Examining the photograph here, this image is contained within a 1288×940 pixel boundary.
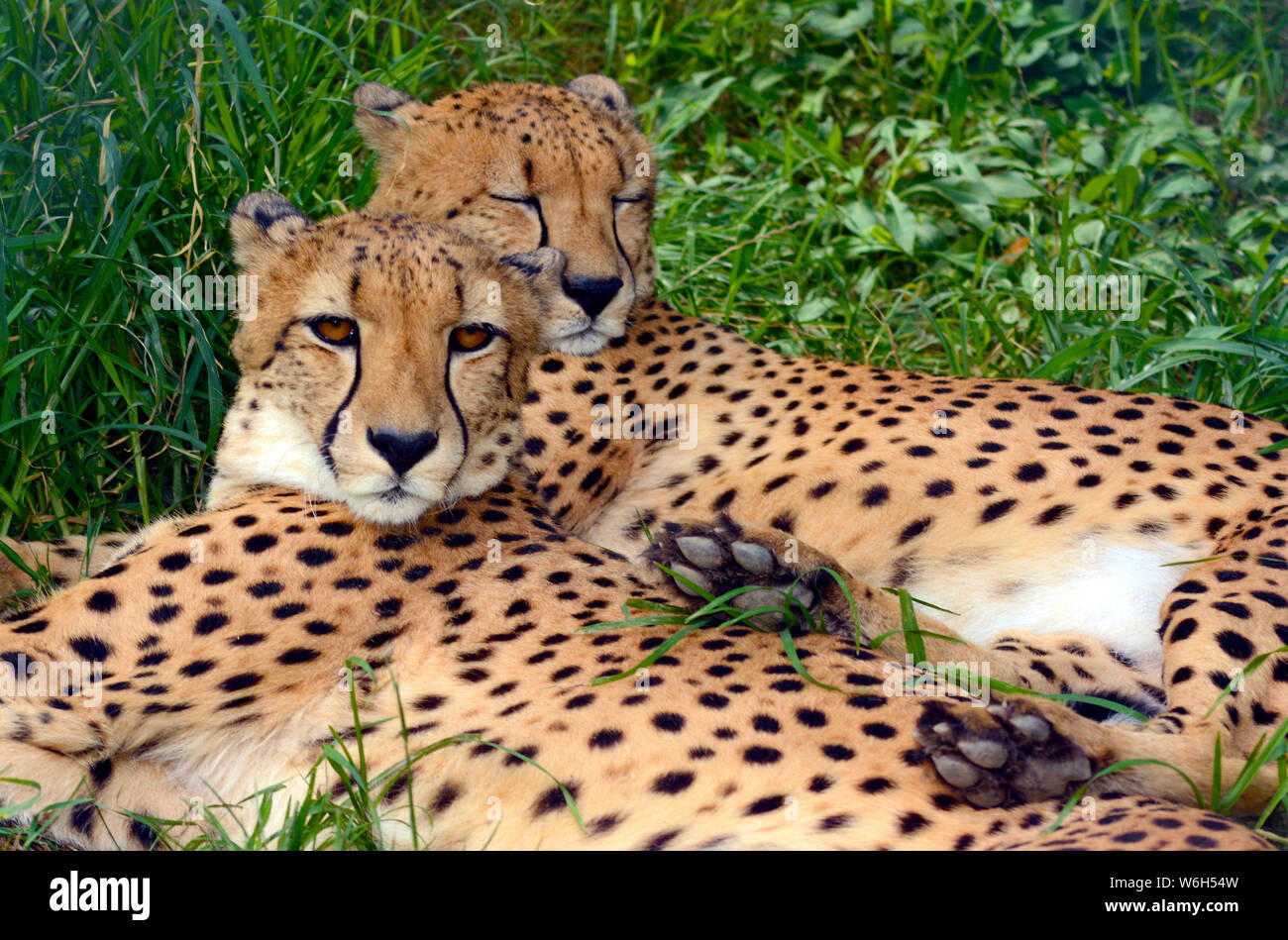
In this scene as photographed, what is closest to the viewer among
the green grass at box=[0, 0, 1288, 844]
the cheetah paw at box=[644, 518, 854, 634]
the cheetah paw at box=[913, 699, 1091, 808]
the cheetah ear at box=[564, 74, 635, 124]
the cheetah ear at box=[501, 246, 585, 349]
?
the cheetah paw at box=[913, 699, 1091, 808]

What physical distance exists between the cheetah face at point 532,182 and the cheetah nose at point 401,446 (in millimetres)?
1239

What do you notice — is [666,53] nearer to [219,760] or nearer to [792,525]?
[792,525]

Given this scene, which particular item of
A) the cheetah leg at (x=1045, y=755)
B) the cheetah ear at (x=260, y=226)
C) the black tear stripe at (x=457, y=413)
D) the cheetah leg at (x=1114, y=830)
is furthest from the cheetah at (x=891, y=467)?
the cheetah ear at (x=260, y=226)

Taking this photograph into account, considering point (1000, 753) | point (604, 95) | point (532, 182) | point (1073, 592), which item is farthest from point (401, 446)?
point (604, 95)

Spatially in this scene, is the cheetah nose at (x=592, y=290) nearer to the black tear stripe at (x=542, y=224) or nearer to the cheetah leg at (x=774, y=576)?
the black tear stripe at (x=542, y=224)

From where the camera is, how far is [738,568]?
3488mm

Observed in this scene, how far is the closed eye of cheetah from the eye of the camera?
9.12ft

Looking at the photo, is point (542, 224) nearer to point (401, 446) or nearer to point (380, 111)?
point (380, 111)

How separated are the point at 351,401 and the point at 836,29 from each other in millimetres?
4529

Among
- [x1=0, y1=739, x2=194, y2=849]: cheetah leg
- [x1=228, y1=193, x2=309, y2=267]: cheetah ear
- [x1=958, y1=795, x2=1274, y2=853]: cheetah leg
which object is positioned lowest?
[x1=0, y1=739, x2=194, y2=849]: cheetah leg

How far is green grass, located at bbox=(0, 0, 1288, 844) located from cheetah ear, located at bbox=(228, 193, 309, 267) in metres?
0.40

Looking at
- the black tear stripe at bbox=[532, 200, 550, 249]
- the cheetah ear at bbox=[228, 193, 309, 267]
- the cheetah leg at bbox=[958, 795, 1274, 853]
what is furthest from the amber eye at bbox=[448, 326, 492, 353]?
the cheetah leg at bbox=[958, 795, 1274, 853]

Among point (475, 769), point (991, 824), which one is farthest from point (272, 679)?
point (991, 824)

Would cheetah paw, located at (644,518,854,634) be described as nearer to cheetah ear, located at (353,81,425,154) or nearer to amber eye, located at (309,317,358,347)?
amber eye, located at (309,317,358,347)
